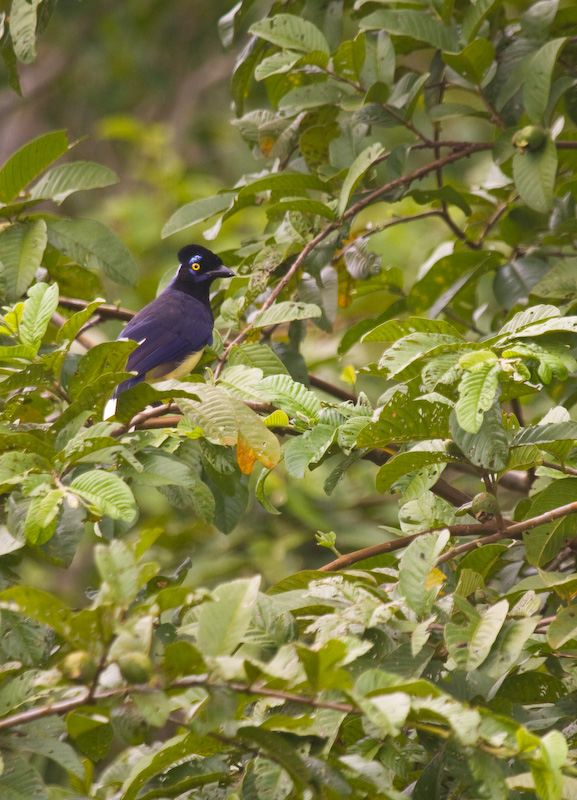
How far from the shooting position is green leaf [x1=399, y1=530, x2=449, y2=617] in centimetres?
172

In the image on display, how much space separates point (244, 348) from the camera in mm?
2547

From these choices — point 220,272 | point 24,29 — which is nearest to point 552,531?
point 24,29

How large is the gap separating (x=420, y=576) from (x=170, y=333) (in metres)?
2.60

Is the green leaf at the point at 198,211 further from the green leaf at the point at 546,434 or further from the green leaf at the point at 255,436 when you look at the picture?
the green leaf at the point at 546,434

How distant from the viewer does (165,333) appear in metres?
4.11

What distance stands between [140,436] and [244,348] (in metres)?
0.61

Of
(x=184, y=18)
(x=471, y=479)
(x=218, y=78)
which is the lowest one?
(x=471, y=479)

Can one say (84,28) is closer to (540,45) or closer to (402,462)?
(540,45)

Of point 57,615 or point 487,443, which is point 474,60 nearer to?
point 487,443

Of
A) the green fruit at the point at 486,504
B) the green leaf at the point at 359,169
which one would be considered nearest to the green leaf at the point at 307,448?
the green fruit at the point at 486,504

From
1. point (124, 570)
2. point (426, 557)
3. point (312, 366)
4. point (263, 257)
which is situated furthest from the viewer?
point (312, 366)

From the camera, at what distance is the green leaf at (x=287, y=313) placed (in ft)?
8.02

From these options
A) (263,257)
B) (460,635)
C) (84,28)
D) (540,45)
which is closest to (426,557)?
(460,635)

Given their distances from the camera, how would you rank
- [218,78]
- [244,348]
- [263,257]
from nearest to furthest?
[244,348] → [263,257] → [218,78]
